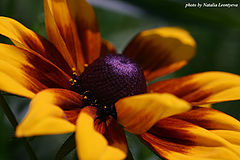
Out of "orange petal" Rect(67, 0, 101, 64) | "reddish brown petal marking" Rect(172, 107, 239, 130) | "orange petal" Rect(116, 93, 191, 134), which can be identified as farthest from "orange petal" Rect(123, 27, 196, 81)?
"orange petal" Rect(116, 93, 191, 134)

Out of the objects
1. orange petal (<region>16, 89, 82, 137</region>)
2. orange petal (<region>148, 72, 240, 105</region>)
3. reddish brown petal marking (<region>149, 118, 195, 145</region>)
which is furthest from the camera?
orange petal (<region>148, 72, 240, 105</region>)

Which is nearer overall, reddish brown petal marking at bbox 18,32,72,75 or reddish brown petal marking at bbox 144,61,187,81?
reddish brown petal marking at bbox 18,32,72,75

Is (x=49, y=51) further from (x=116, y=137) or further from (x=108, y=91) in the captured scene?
(x=116, y=137)

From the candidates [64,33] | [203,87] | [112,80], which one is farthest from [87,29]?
[203,87]

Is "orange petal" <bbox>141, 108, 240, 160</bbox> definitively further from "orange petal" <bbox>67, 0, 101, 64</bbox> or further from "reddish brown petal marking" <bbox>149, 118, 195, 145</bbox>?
"orange petal" <bbox>67, 0, 101, 64</bbox>

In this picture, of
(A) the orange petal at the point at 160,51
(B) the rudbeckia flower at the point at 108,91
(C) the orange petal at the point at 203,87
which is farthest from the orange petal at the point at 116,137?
(A) the orange petal at the point at 160,51

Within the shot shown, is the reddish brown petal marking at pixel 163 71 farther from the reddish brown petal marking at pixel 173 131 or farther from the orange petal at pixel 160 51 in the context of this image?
the reddish brown petal marking at pixel 173 131
